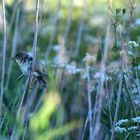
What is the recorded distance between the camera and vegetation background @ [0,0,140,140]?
225 cm

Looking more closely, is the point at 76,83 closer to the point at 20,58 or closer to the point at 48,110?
the point at 20,58

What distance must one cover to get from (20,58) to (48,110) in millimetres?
785

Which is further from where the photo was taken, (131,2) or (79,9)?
(79,9)

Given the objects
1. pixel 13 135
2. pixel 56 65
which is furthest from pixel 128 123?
pixel 56 65

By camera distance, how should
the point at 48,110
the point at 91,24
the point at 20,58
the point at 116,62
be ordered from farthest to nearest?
the point at 91,24
the point at 116,62
the point at 20,58
the point at 48,110

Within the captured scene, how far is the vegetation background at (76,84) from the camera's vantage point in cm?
225

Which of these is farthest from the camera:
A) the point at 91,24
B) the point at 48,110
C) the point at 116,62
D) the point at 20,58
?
the point at 91,24

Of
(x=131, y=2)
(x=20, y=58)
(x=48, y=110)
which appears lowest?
(x=48, y=110)

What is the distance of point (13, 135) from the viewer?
2.30 m

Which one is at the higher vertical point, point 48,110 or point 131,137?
point 48,110

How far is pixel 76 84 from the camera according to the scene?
3.60 m

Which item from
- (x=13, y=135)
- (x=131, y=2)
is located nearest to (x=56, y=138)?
(x=13, y=135)

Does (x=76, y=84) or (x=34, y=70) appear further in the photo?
(x=76, y=84)

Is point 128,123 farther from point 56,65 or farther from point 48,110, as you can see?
point 56,65
